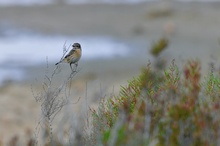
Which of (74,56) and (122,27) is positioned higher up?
(74,56)

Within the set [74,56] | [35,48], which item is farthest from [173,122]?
[35,48]

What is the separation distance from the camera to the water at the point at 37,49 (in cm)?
2398

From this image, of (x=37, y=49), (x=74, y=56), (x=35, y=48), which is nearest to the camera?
(x=74, y=56)

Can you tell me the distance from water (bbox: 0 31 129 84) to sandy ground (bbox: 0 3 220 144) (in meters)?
0.60

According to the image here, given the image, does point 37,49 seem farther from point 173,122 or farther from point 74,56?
point 173,122

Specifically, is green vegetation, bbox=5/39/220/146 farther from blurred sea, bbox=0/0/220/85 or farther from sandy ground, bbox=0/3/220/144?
blurred sea, bbox=0/0/220/85

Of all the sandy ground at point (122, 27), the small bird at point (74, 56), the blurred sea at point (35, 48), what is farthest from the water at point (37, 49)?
the small bird at point (74, 56)

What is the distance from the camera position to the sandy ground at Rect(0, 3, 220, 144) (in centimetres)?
2242

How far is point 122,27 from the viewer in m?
34.7

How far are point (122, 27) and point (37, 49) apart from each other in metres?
8.18

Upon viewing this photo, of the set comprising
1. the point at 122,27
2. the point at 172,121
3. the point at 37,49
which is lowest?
the point at 37,49

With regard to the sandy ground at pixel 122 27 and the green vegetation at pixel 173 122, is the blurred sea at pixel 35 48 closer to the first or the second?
the sandy ground at pixel 122 27

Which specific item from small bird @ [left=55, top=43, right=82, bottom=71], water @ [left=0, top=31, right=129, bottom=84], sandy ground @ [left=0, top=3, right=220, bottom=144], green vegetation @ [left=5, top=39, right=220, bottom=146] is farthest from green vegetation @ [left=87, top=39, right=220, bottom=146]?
water @ [left=0, top=31, right=129, bottom=84]

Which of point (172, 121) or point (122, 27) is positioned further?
point (122, 27)
